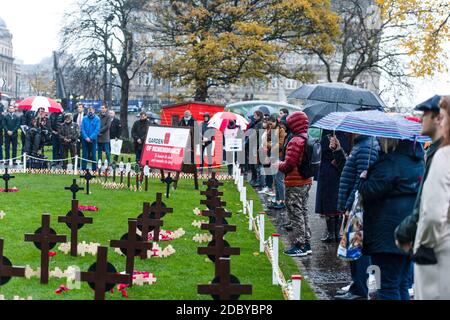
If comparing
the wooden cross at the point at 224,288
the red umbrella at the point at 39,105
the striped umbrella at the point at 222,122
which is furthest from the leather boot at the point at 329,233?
the red umbrella at the point at 39,105

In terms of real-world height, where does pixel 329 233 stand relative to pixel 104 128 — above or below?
below

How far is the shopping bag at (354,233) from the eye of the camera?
7.97 m

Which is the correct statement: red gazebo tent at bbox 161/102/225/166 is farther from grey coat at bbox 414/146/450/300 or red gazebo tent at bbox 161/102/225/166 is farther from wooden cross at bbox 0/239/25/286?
grey coat at bbox 414/146/450/300

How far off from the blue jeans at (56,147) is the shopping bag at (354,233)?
1728cm

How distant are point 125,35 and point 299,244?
1208 inches

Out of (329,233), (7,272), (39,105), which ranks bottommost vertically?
(329,233)

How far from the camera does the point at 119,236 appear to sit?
1242 cm

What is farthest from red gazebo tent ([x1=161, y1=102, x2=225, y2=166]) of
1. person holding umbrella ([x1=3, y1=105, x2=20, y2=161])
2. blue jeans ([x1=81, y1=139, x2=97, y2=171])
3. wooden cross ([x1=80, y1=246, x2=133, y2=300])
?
wooden cross ([x1=80, y1=246, x2=133, y2=300])

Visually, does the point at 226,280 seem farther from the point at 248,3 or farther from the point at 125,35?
the point at 125,35

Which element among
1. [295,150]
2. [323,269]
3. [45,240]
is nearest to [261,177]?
[295,150]

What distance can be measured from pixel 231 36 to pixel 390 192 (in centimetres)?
2872

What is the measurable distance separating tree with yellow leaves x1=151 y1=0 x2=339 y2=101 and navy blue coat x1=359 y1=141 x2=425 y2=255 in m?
28.1

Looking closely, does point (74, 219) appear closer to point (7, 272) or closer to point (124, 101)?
point (7, 272)

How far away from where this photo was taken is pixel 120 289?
8.66 m
